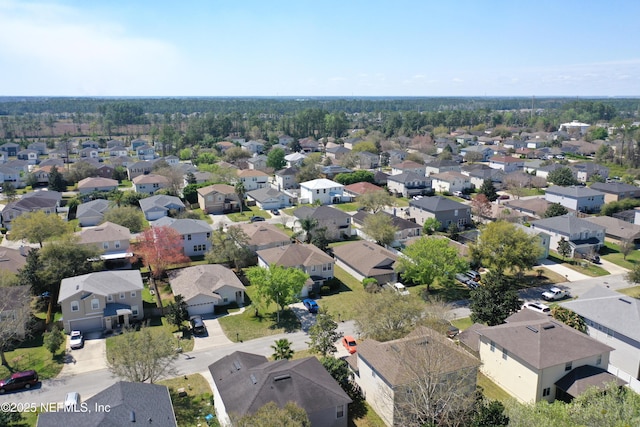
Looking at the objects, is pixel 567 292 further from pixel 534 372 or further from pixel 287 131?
pixel 287 131

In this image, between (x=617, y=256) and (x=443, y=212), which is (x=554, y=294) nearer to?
(x=617, y=256)

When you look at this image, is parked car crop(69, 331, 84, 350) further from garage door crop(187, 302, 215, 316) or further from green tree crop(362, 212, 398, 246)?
green tree crop(362, 212, 398, 246)

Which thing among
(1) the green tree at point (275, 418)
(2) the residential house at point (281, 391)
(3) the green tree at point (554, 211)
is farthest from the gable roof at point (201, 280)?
(3) the green tree at point (554, 211)

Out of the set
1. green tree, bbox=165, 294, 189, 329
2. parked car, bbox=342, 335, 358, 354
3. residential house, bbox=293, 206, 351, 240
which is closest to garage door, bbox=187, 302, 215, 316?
green tree, bbox=165, 294, 189, 329

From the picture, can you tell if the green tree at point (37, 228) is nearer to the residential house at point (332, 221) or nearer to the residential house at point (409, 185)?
the residential house at point (332, 221)

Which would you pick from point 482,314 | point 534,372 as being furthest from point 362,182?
point 534,372

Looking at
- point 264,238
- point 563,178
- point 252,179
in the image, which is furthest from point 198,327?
point 563,178
